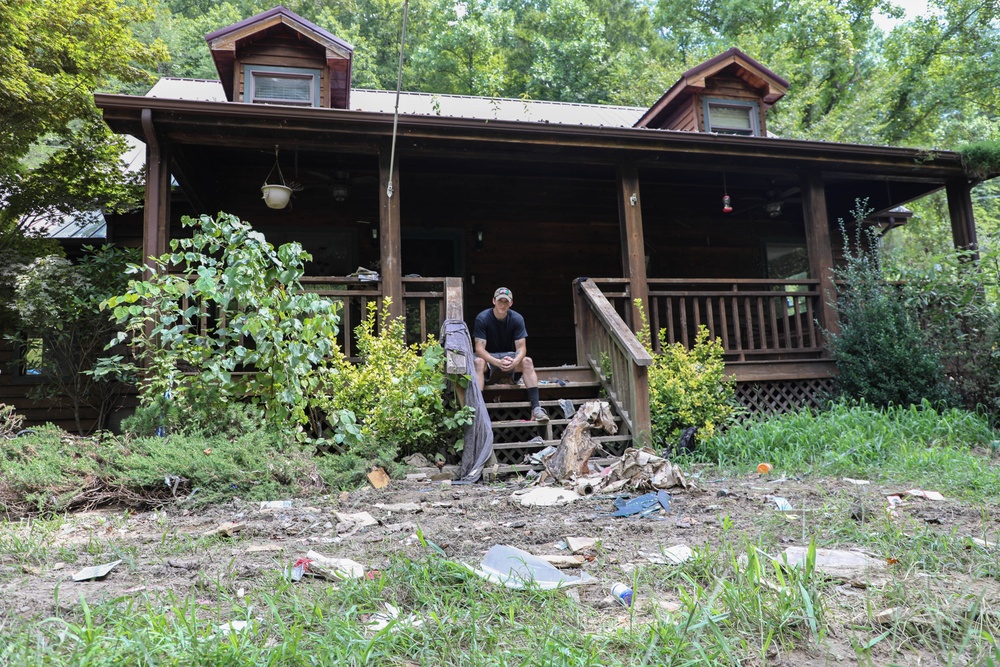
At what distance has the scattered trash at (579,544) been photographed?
2.91 meters

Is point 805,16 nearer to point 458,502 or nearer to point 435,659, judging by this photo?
point 458,502

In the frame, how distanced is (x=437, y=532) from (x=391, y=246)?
425cm

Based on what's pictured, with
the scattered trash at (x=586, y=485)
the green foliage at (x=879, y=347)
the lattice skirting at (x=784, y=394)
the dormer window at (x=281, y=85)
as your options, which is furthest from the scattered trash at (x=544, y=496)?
the dormer window at (x=281, y=85)

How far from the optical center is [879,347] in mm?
7113

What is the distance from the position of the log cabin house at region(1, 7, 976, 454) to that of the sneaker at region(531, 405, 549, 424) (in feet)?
0.81

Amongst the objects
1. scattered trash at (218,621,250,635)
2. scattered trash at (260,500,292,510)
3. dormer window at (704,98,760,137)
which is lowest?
scattered trash at (218,621,250,635)

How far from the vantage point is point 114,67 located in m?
8.81

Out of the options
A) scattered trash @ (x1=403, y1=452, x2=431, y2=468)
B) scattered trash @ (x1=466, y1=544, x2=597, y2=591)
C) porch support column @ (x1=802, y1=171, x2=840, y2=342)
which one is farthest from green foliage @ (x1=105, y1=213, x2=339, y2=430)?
porch support column @ (x1=802, y1=171, x2=840, y2=342)

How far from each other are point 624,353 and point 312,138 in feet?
13.3

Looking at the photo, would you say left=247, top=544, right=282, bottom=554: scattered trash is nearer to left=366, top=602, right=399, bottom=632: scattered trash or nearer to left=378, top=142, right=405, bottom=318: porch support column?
left=366, top=602, right=399, bottom=632: scattered trash

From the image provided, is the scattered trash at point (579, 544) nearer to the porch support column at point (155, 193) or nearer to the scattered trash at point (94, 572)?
the scattered trash at point (94, 572)

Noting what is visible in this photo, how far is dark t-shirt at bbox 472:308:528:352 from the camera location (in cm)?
653

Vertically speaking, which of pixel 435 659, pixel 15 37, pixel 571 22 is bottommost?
pixel 435 659

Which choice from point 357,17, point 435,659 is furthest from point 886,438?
point 357,17
